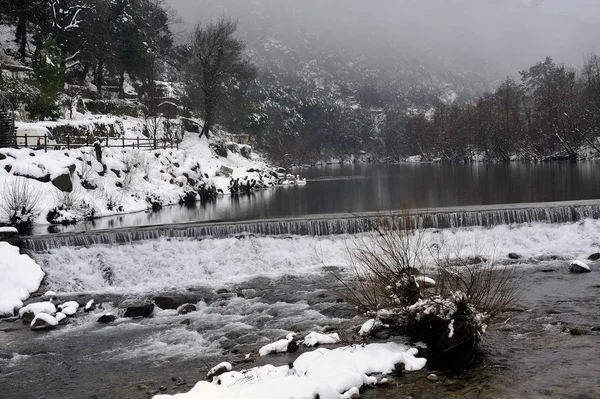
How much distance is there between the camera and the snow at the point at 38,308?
12141 mm

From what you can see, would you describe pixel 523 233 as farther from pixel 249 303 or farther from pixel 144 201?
pixel 144 201

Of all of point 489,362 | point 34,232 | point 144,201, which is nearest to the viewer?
point 489,362

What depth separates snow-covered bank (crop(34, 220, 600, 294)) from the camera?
1563 cm

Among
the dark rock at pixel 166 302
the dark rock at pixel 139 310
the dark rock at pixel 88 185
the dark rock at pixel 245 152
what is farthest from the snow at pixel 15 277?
the dark rock at pixel 245 152

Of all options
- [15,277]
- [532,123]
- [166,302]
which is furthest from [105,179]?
[532,123]

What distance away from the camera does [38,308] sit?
12.3 meters

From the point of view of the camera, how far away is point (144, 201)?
2995cm

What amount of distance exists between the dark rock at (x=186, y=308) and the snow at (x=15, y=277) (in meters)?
4.61

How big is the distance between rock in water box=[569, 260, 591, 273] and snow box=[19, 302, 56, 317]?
47.3 feet

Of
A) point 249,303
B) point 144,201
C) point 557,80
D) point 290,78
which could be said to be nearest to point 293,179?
point 144,201

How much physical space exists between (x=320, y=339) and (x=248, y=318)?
286cm

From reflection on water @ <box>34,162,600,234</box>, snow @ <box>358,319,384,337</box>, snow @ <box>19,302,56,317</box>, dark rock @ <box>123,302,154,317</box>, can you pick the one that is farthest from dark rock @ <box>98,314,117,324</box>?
reflection on water @ <box>34,162,600,234</box>

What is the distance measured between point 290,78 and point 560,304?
17659 centimetres

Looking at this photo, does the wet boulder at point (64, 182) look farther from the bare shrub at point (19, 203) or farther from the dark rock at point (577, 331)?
the dark rock at point (577, 331)
